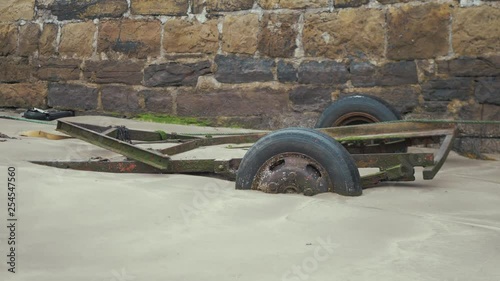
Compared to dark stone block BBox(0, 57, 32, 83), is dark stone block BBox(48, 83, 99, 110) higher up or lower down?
lower down

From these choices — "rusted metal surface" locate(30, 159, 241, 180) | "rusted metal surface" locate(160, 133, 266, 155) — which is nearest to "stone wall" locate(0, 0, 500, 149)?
"rusted metal surface" locate(160, 133, 266, 155)

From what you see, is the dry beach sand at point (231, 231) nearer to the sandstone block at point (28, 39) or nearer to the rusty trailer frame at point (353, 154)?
the rusty trailer frame at point (353, 154)

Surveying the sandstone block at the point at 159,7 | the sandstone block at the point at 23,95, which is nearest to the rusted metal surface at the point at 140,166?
the sandstone block at the point at 159,7

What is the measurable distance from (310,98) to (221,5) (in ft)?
4.10

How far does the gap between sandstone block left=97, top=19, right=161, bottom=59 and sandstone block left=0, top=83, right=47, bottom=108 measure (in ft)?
2.91

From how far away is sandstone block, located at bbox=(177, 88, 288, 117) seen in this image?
583 centimetres

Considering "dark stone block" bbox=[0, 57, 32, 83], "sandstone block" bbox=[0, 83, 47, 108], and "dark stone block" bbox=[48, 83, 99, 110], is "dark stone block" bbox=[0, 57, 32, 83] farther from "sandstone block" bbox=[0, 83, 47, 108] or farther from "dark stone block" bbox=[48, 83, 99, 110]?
"dark stone block" bbox=[48, 83, 99, 110]

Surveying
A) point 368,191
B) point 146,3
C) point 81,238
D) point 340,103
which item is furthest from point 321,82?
point 81,238

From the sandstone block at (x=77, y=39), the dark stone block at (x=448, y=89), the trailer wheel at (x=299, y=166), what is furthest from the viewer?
the sandstone block at (x=77, y=39)

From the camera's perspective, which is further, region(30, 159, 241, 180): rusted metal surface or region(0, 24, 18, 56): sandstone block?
region(0, 24, 18, 56): sandstone block

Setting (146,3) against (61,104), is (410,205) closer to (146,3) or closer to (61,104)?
(146,3)

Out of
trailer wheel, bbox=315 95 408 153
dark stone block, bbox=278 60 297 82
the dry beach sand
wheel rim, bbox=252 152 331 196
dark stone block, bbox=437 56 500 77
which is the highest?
dark stone block, bbox=437 56 500 77

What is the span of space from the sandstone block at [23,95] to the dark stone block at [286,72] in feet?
8.71

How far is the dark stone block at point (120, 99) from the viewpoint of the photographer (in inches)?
251
